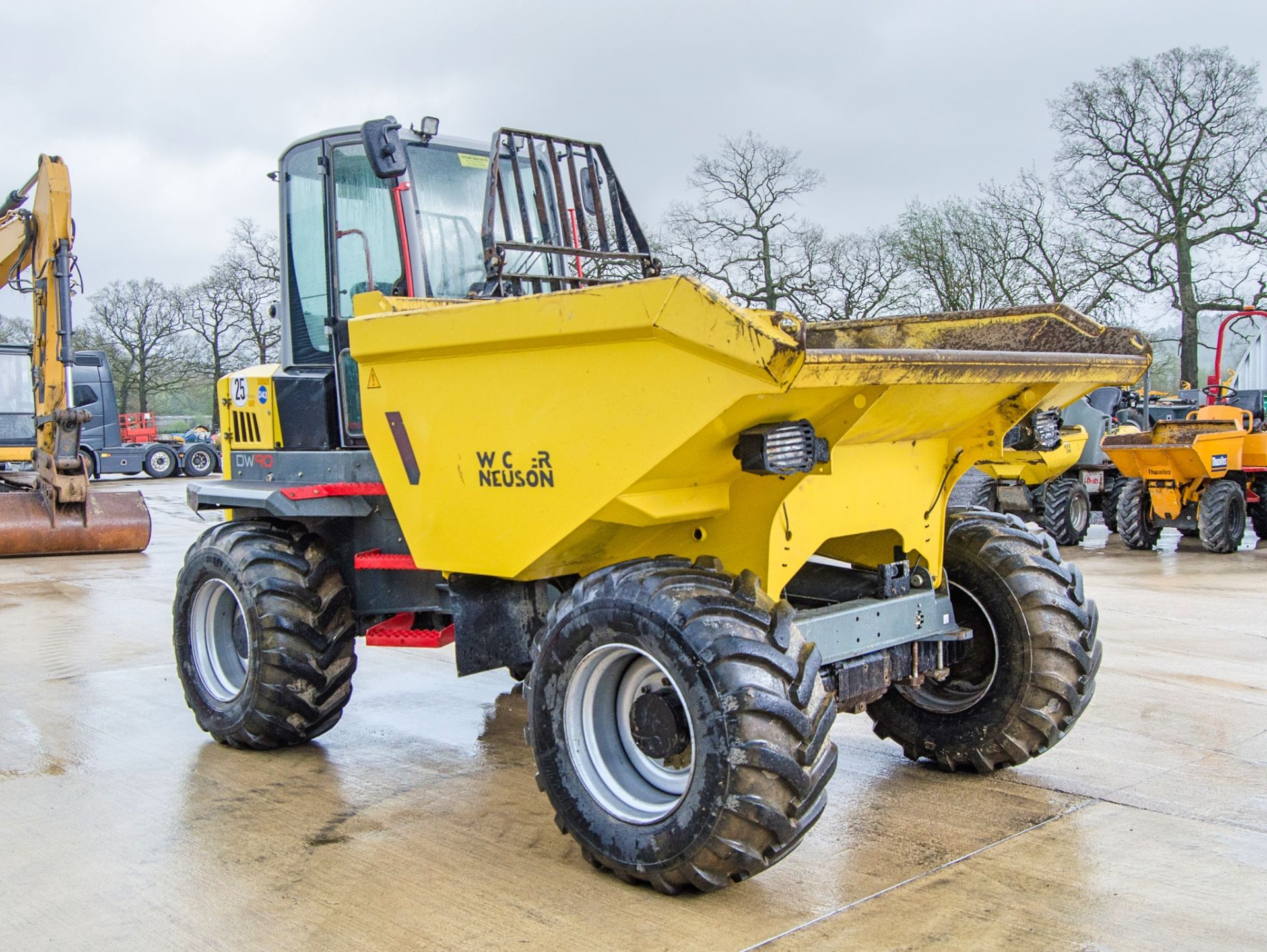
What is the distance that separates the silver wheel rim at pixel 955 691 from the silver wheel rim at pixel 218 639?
118 inches

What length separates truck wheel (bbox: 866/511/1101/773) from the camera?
14.5 feet

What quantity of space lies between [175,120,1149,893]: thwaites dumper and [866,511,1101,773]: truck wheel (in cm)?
1

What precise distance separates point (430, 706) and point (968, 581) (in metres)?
2.81

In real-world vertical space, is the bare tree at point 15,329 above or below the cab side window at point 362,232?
above

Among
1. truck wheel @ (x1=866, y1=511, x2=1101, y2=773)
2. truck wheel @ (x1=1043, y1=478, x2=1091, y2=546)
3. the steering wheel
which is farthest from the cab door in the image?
the steering wheel

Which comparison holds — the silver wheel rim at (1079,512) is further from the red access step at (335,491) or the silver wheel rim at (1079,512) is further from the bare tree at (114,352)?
the bare tree at (114,352)

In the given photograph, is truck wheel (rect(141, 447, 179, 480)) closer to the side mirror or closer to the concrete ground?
the concrete ground

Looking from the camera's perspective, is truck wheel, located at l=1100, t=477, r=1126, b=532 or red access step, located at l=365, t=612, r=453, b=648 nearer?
red access step, located at l=365, t=612, r=453, b=648

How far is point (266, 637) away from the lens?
505 cm

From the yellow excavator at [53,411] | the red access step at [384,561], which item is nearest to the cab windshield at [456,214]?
the red access step at [384,561]

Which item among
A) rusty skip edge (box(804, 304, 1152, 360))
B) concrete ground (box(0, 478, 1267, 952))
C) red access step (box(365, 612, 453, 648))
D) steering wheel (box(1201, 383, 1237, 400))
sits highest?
steering wheel (box(1201, 383, 1237, 400))

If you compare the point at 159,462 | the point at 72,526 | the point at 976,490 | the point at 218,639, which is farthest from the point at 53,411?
the point at 159,462

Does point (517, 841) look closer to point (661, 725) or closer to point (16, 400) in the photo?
point (661, 725)

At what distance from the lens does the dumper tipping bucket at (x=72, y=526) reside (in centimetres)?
1302
